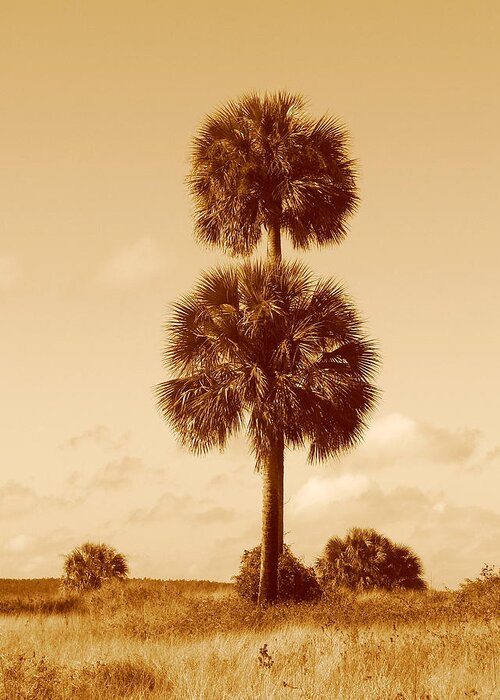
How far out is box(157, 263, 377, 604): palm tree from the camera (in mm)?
18109

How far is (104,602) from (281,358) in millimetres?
10227

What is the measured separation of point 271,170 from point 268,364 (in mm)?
5936

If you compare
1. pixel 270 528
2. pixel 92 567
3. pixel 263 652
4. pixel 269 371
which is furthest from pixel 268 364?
pixel 92 567

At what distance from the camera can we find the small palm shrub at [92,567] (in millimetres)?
27938

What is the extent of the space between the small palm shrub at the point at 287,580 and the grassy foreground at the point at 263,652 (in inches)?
19.5

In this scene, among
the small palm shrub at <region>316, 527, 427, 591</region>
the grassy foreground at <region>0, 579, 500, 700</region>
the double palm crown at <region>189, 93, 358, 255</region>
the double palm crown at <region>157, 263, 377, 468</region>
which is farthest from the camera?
the small palm shrub at <region>316, 527, 427, 591</region>

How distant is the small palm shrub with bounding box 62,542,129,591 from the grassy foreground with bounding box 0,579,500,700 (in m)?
7.91

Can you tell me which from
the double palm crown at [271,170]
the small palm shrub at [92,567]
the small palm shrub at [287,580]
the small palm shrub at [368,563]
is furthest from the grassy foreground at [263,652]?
the double palm crown at [271,170]

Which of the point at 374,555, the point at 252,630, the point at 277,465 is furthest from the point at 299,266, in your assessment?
the point at 374,555

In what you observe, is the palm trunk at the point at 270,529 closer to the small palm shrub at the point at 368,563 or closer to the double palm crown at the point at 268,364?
the double palm crown at the point at 268,364

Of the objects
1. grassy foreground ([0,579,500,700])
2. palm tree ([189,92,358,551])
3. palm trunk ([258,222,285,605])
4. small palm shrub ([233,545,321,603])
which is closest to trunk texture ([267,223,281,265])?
palm tree ([189,92,358,551])

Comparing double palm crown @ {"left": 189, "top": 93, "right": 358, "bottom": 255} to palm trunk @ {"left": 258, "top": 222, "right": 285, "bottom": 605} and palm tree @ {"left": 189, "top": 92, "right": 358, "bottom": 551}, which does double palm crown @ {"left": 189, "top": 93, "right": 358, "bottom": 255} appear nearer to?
palm tree @ {"left": 189, "top": 92, "right": 358, "bottom": 551}

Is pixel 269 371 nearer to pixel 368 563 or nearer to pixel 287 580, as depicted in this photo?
pixel 287 580

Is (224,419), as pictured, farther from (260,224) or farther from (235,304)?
(260,224)
